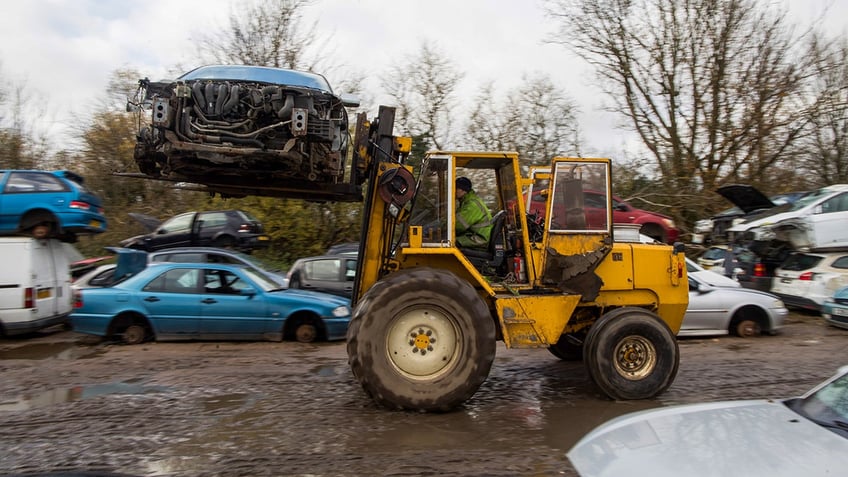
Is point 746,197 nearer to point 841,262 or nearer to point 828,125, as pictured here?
point 841,262

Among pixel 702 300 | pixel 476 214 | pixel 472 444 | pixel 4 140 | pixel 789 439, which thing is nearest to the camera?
pixel 789 439

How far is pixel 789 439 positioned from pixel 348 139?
4.73 metres

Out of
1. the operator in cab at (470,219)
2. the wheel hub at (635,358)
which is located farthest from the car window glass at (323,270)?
the wheel hub at (635,358)

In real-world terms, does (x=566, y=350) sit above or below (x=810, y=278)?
below

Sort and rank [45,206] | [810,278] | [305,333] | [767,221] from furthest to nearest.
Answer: [767,221]
[810,278]
[45,206]
[305,333]

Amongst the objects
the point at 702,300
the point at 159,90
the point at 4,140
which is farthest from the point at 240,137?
the point at 4,140

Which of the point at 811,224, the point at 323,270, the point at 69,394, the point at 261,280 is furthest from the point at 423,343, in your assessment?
the point at 811,224

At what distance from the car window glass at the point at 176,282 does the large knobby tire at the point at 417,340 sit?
5.28 metres

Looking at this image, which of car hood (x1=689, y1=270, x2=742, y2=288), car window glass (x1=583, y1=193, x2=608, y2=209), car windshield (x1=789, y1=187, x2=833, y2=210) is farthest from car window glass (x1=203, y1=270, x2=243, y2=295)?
car windshield (x1=789, y1=187, x2=833, y2=210)

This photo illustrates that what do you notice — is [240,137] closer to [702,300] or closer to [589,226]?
[589,226]

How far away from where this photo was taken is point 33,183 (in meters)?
10.7

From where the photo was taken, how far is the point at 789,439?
2953mm

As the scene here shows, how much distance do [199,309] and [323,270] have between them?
291 cm

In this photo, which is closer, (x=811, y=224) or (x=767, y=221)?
(x=811, y=224)
